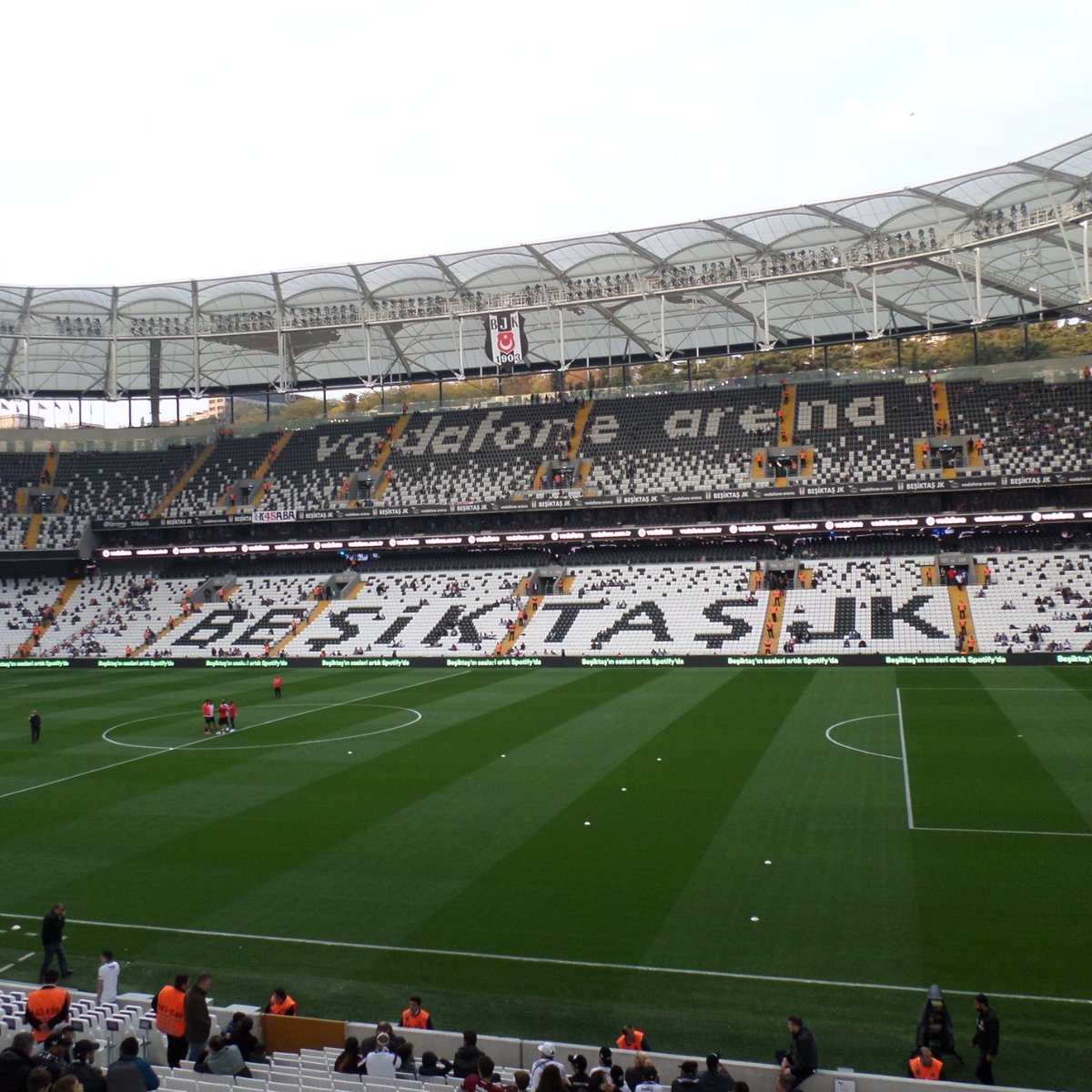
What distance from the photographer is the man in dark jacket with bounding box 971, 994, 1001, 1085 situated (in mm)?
10508

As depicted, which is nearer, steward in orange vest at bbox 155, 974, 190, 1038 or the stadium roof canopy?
steward in orange vest at bbox 155, 974, 190, 1038

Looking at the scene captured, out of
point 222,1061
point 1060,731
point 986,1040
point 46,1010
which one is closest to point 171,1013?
point 46,1010

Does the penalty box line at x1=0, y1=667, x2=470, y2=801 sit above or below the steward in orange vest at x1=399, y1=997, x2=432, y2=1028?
above

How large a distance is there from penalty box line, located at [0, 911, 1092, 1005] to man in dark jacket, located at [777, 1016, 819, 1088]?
3369 millimetres

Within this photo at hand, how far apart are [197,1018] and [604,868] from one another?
329 inches

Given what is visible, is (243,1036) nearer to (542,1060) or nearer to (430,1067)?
(430,1067)

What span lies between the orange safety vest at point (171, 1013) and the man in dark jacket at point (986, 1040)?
27.9 ft

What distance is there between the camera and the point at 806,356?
77.8 m

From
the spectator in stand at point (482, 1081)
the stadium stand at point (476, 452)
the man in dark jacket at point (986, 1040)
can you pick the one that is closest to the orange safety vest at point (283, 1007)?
the spectator in stand at point (482, 1081)

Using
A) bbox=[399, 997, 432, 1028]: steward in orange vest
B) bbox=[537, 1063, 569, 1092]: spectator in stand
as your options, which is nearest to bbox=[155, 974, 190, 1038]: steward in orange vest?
bbox=[399, 997, 432, 1028]: steward in orange vest

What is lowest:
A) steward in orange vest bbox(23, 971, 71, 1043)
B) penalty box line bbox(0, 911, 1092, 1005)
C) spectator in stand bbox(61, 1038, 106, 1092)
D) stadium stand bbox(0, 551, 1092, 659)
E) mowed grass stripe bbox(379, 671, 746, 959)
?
penalty box line bbox(0, 911, 1092, 1005)

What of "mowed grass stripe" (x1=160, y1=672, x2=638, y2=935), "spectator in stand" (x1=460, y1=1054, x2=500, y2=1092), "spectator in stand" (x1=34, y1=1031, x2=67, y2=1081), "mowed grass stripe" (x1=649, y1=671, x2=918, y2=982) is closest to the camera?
"spectator in stand" (x1=34, y1=1031, x2=67, y2=1081)

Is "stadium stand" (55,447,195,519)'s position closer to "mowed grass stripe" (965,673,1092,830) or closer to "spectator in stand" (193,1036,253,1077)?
"mowed grass stripe" (965,673,1092,830)

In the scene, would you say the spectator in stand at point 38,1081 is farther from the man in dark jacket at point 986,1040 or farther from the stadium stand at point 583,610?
the stadium stand at point 583,610
